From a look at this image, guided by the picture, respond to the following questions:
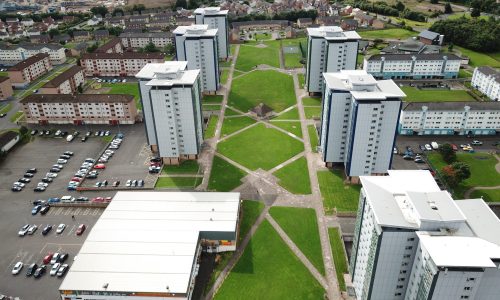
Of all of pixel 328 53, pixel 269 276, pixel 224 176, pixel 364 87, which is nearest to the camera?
pixel 269 276

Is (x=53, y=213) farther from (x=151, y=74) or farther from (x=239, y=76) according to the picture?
(x=239, y=76)

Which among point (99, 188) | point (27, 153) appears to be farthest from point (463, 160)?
point (27, 153)

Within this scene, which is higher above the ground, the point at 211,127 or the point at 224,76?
the point at 224,76

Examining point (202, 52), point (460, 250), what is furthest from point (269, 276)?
point (202, 52)

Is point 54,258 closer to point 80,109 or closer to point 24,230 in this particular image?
point 24,230

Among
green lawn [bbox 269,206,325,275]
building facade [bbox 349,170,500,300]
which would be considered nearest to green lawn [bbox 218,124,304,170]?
green lawn [bbox 269,206,325,275]

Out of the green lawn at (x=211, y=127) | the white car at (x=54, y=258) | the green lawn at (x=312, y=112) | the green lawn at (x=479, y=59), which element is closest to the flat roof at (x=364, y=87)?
the green lawn at (x=312, y=112)
